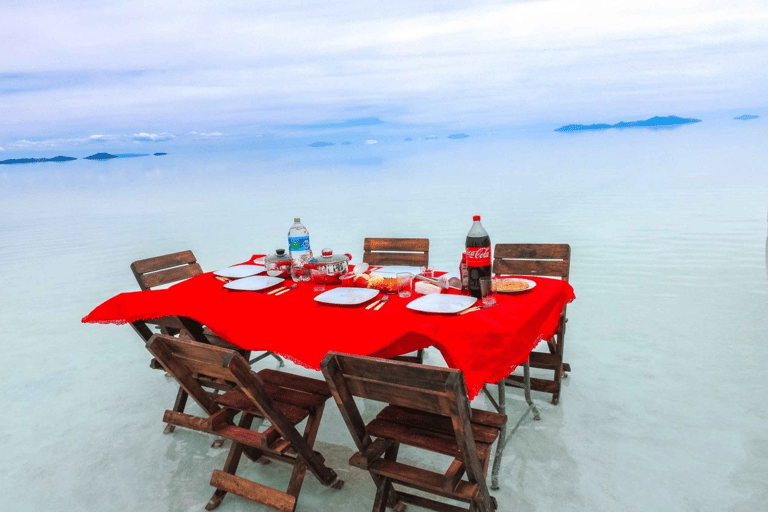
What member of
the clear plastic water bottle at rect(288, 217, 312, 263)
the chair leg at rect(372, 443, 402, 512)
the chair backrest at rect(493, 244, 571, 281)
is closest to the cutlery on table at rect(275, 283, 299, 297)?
the clear plastic water bottle at rect(288, 217, 312, 263)

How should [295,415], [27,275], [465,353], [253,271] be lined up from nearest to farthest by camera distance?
1. [465,353]
2. [295,415]
3. [253,271]
4. [27,275]

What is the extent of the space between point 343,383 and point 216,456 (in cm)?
147

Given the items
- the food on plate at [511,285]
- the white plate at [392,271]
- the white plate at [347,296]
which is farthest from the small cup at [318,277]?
the food on plate at [511,285]

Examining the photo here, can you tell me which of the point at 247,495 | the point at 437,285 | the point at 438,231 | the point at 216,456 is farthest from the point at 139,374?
the point at 438,231

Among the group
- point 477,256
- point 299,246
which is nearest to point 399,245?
point 299,246

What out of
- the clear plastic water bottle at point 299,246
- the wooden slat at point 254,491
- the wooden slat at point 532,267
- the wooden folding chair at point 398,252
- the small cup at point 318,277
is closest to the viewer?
the wooden slat at point 254,491

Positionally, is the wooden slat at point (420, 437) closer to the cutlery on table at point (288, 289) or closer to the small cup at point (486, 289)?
the small cup at point (486, 289)

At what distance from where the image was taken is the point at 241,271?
3.29 metres

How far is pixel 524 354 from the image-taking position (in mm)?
2219

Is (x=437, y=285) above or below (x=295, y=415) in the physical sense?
above

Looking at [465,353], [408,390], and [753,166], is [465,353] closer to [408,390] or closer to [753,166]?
[408,390]

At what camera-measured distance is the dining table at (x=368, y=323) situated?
6.88 ft

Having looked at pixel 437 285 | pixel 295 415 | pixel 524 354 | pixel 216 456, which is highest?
pixel 437 285

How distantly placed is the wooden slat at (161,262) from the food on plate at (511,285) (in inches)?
85.1
